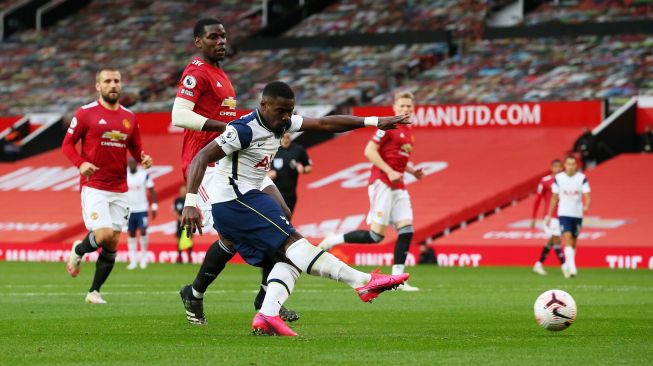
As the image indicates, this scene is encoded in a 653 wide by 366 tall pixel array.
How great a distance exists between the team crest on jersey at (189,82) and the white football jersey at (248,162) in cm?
151

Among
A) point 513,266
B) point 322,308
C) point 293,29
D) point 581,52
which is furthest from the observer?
point 293,29

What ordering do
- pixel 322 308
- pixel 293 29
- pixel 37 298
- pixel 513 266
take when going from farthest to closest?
1. pixel 293 29
2. pixel 513 266
3. pixel 37 298
4. pixel 322 308

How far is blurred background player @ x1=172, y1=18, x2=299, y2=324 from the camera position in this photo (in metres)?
10.6

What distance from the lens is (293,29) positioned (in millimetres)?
41500

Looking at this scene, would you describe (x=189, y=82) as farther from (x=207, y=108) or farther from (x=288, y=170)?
(x=288, y=170)

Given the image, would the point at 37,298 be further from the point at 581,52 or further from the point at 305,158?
the point at 581,52

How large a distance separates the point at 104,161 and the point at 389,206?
15.0ft

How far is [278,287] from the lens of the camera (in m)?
9.31

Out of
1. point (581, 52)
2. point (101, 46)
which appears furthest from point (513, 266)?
point (101, 46)

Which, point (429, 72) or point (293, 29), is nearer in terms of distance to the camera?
point (429, 72)

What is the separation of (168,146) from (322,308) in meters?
23.7

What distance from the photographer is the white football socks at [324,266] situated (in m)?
9.18

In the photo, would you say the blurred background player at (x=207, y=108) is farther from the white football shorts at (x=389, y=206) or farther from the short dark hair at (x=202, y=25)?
the white football shorts at (x=389, y=206)

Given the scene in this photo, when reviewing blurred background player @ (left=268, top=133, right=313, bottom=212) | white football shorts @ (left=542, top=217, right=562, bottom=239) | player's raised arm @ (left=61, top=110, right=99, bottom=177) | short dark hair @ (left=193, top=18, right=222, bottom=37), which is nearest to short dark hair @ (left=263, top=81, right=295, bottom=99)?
short dark hair @ (left=193, top=18, right=222, bottom=37)
